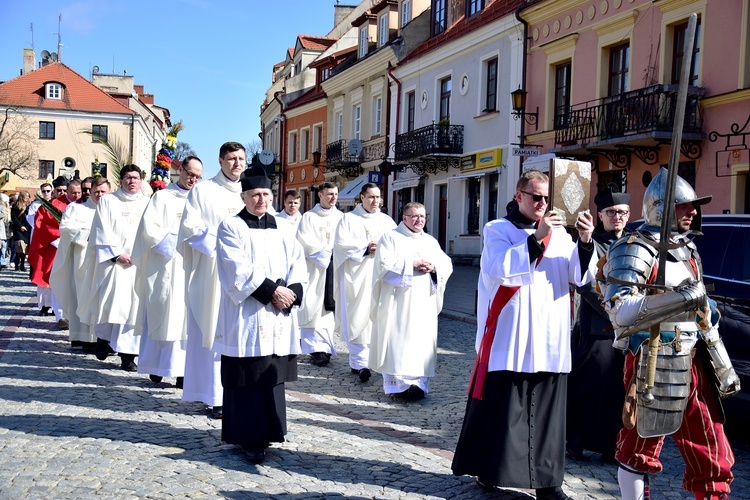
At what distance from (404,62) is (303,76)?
16.8 metres

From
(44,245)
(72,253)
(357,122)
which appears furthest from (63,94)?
(72,253)

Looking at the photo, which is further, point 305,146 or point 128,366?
point 305,146

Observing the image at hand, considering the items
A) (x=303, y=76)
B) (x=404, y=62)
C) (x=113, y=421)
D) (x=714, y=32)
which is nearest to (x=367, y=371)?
(x=113, y=421)

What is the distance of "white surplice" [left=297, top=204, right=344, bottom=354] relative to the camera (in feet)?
33.3

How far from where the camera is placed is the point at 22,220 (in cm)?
2275

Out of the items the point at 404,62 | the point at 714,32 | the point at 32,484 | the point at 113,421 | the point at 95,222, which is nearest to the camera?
the point at 32,484

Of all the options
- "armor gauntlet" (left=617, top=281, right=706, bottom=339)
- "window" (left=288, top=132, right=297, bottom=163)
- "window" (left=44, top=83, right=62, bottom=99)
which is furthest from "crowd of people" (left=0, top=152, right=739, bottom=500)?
"window" (left=44, top=83, right=62, bottom=99)

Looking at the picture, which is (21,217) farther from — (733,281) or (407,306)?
(733,281)

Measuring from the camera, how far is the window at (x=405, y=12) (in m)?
34.0

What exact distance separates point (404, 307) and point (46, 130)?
60.5 m

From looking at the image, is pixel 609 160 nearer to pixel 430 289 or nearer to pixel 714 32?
pixel 714 32

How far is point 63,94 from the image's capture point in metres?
63.3

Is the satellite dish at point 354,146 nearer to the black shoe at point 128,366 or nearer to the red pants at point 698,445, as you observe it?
the black shoe at point 128,366

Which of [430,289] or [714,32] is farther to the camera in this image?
[714,32]
